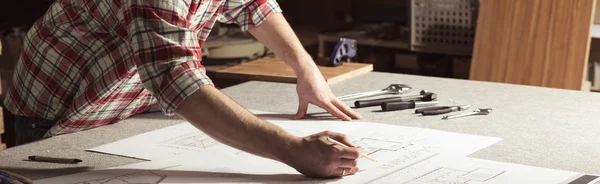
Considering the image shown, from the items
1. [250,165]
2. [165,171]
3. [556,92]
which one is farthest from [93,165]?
[556,92]

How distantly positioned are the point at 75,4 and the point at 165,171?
16.8 inches

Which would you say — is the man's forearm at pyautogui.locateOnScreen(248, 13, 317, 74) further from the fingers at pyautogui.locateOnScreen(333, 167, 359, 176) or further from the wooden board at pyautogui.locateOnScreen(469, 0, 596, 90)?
the wooden board at pyautogui.locateOnScreen(469, 0, 596, 90)

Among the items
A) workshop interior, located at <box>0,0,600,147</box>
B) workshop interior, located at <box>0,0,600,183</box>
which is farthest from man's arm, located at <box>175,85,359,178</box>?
workshop interior, located at <box>0,0,600,147</box>

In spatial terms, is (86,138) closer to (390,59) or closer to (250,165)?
(250,165)

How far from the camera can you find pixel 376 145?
155cm

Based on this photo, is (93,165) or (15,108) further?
(15,108)

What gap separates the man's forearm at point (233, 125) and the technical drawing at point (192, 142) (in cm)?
21

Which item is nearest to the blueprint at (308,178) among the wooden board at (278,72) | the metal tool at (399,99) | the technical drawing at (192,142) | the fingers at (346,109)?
the technical drawing at (192,142)

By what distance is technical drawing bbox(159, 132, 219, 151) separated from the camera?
1.56m

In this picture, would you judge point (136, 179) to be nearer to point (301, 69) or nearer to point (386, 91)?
point (301, 69)

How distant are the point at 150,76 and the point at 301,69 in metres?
0.57

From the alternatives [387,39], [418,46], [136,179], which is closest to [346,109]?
[136,179]

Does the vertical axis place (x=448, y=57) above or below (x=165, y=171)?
below

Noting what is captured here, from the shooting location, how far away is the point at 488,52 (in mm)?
2662
